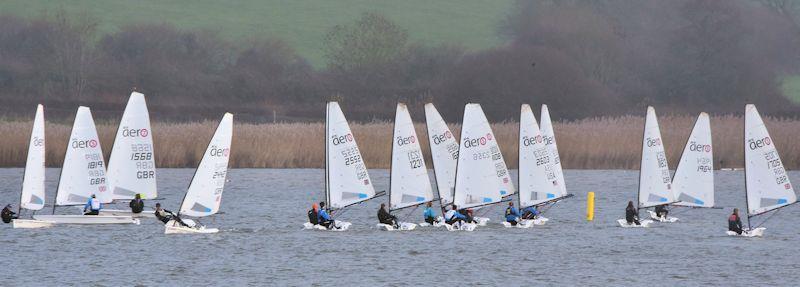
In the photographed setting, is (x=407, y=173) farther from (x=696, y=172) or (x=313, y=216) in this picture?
(x=696, y=172)

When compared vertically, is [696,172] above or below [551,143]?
below

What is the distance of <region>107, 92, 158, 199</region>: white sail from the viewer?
5456cm

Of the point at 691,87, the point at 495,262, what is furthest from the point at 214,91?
the point at 495,262

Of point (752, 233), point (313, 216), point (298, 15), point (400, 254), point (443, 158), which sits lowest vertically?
point (400, 254)

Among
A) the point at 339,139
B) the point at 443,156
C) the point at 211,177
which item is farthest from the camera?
the point at 443,156

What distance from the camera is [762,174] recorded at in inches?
1937

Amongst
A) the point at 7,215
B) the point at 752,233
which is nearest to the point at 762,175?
the point at 752,233

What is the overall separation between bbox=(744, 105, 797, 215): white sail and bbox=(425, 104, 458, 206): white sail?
33.8 feet

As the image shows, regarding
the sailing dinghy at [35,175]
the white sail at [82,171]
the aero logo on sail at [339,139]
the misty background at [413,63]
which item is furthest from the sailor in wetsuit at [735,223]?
the misty background at [413,63]

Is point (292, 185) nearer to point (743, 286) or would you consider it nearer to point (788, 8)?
point (743, 286)

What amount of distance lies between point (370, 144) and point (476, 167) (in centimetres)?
2546

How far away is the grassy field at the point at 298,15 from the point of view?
118000 millimetres

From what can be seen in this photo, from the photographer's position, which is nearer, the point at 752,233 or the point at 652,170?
the point at 752,233

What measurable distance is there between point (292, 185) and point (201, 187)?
32.3m
